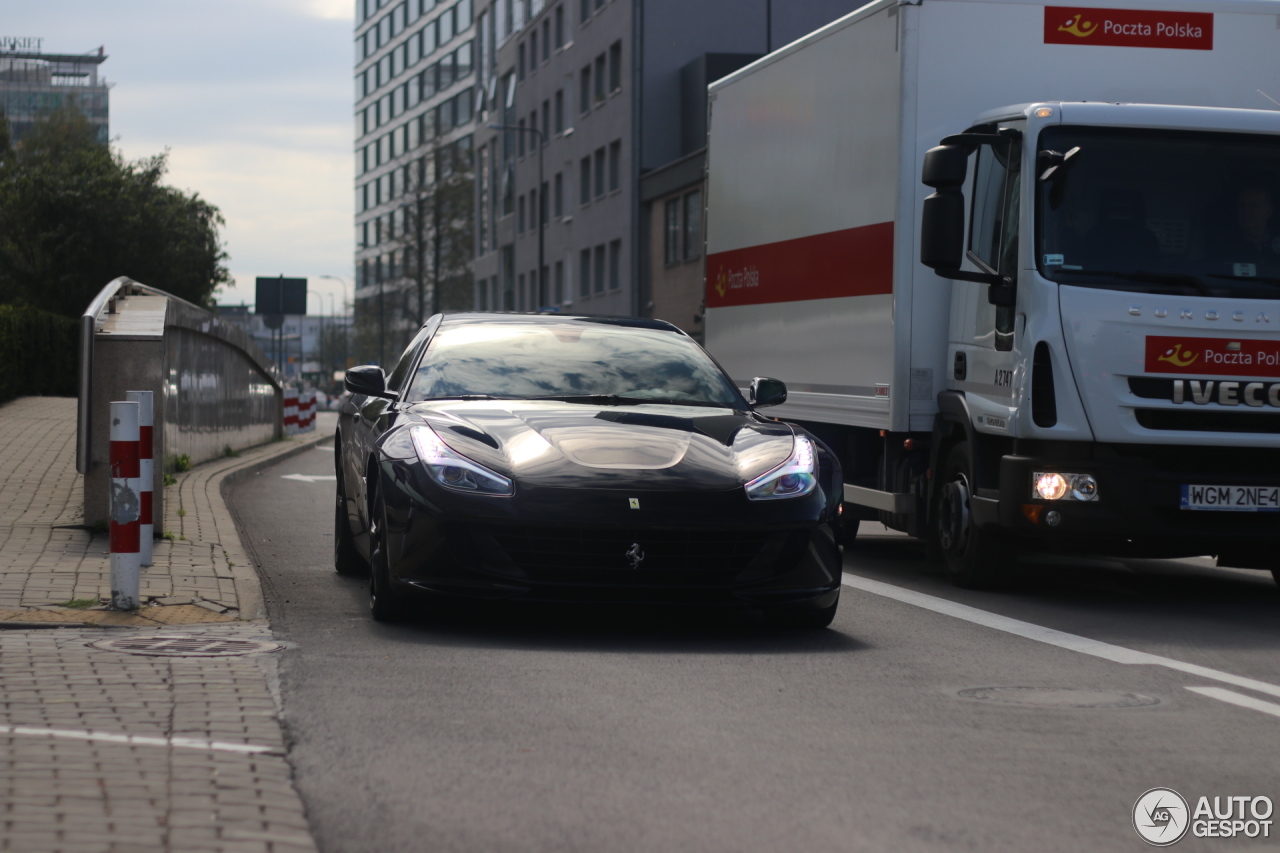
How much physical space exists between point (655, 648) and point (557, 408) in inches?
56.0

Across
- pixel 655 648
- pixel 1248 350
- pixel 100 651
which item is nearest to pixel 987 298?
pixel 1248 350

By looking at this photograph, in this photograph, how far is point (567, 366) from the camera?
28.5ft

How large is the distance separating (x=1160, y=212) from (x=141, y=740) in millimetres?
6338

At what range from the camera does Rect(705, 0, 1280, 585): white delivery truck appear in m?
9.03

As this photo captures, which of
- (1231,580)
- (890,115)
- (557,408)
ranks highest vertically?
(890,115)

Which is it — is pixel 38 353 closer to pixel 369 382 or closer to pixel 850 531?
pixel 850 531

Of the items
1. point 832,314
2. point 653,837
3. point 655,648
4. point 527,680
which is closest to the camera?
point 653,837

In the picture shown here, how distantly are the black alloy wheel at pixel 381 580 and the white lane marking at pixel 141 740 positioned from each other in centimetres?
256

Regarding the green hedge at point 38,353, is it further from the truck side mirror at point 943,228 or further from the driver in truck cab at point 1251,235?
the driver in truck cab at point 1251,235

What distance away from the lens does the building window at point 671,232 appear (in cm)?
5075

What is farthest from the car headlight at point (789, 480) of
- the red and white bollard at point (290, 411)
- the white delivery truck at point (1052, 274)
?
the red and white bollard at point (290, 411)

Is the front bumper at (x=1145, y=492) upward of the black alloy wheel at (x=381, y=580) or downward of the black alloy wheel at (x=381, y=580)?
upward

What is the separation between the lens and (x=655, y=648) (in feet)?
23.7

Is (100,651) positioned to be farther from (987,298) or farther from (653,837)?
(987,298)
